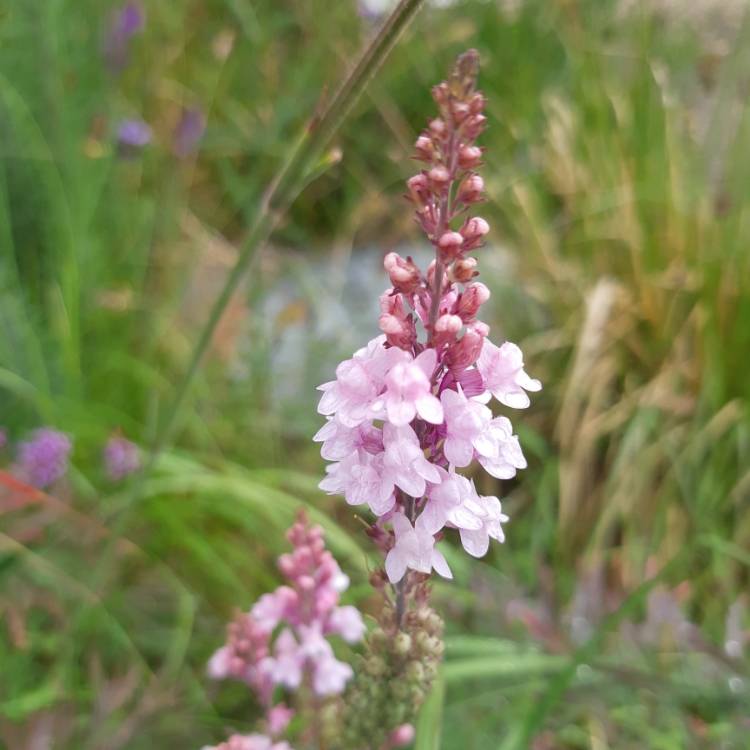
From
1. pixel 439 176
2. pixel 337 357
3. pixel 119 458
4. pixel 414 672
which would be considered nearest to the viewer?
pixel 439 176

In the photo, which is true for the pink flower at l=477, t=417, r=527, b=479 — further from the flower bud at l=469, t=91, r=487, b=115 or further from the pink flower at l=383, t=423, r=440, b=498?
the flower bud at l=469, t=91, r=487, b=115

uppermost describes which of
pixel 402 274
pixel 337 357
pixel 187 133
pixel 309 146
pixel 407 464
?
pixel 187 133

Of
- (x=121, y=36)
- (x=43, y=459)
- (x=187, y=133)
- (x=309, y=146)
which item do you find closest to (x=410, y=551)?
(x=309, y=146)

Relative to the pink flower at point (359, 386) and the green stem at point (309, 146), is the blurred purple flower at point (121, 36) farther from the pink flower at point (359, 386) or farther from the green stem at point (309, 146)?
the pink flower at point (359, 386)

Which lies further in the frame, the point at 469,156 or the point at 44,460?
the point at 44,460

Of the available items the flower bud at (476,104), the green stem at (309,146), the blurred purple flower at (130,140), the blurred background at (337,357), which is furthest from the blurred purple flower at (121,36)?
the flower bud at (476,104)

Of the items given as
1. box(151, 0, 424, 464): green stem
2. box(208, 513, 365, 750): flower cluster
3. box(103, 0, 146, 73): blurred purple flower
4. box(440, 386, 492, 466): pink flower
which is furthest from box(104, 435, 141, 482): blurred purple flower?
box(440, 386, 492, 466): pink flower

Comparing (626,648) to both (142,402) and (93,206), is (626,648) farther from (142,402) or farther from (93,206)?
(93,206)

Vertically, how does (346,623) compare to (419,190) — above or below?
below

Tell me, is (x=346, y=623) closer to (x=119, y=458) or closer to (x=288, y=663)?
(x=288, y=663)
